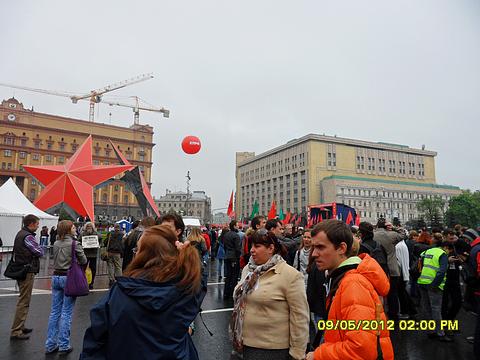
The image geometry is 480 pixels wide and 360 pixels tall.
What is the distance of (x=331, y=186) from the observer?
3644 inches

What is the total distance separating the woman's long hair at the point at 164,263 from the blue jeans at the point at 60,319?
377 cm

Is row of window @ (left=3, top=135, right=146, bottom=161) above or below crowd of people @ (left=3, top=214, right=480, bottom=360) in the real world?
above

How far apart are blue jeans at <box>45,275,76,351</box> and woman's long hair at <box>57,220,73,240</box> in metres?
0.64

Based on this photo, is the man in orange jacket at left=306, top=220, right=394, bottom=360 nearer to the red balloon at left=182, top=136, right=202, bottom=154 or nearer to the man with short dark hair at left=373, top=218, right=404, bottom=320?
the man with short dark hair at left=373, top=218, right=404, bottom=320

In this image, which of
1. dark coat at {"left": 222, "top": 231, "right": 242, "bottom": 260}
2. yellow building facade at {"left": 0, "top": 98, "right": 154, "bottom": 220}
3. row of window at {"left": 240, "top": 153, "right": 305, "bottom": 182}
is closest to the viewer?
dark coat at {"left": 222, "top": 231, "right": 242, "bottom": 260}

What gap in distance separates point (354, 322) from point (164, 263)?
120 centimetres

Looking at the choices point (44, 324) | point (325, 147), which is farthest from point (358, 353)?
point (325, 147)

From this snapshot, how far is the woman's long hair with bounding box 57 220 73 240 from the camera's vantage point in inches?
213

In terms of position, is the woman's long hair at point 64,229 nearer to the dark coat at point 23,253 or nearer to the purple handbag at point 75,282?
the purple handbag at point 75,282

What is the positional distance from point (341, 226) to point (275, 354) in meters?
1.25

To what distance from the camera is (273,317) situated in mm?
2822

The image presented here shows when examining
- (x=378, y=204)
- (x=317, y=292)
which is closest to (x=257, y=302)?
Answer: (x=317, y=292)

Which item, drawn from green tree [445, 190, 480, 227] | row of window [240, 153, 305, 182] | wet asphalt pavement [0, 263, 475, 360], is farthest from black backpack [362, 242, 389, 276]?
row of window [240, 153, 305, 182]

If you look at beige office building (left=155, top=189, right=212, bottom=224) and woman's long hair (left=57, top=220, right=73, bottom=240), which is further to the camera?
beige office building (left=155, top=189, right=212, bottom=224)
